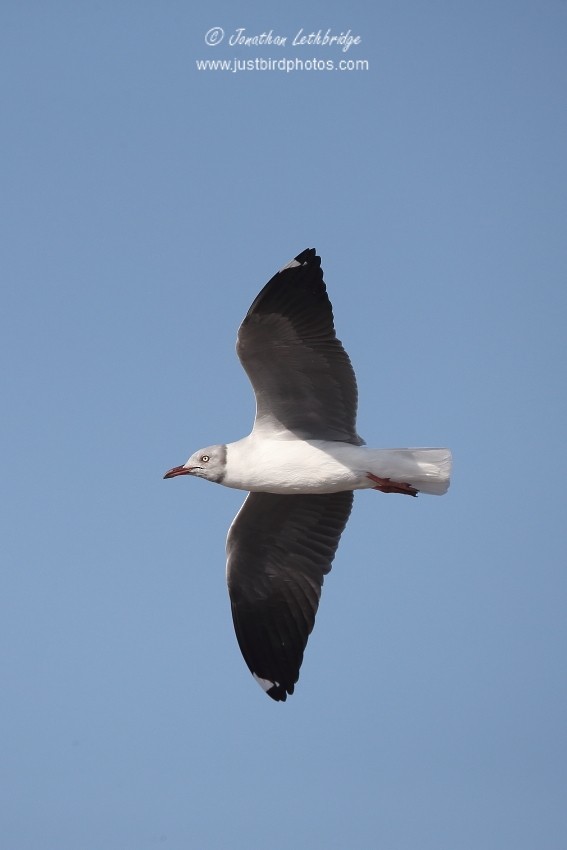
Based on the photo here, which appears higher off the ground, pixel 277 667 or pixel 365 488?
pixel 365 488

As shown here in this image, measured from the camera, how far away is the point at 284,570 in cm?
1087

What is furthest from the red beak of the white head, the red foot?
the red foot

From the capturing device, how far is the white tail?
9.67m

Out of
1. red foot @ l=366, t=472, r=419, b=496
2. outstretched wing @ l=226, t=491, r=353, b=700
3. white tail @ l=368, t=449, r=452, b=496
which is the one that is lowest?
outstretched wing @ l=226, t=491, r=353, b=700

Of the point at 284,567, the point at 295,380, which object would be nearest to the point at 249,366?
the point at 295,380

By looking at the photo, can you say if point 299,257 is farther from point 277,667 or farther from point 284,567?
point 277,667

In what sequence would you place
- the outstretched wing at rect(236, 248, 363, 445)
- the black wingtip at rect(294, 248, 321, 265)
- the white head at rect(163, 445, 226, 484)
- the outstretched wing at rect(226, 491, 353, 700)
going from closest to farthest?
the outstretched wing at rect(236, 248, 363, 445) → the black wingtip at rect(294, 248, 321, 265) → the white head at rect(163, 445, 226, 484) → the outstretched wing at rect(226, 491, 353, 700)

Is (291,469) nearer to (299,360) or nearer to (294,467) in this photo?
(294,467)

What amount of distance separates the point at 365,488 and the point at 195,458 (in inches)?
55.1

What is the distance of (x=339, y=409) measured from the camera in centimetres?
1011

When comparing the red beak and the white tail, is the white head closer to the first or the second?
the red beak

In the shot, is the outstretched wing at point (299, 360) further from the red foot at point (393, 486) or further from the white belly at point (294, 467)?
the red foot at point (393, 486)

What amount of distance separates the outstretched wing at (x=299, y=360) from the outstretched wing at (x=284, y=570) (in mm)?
881

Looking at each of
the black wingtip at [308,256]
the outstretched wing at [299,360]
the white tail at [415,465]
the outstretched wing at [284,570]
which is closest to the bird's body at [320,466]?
the white tail at [415,465]
